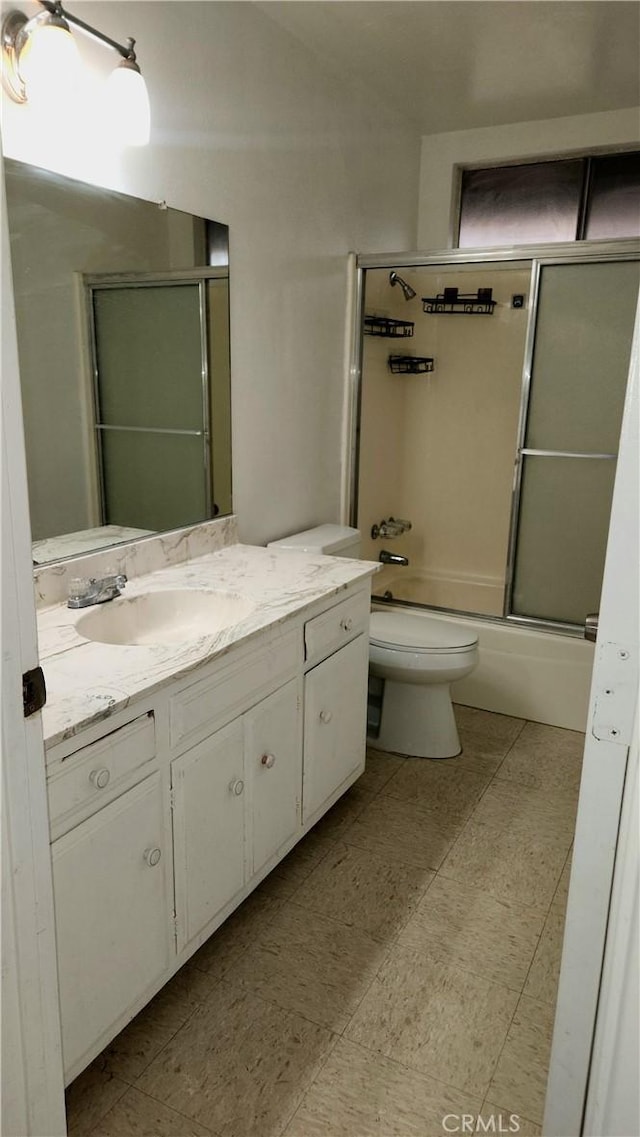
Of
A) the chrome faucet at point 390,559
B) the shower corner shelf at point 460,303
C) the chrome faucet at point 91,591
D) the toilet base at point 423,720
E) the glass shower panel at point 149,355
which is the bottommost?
the toilet base at point 423,720

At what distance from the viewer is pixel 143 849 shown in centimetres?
146

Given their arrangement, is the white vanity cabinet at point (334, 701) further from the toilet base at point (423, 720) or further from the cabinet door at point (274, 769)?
the toilet base at point (423, 720)

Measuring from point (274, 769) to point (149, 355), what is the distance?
3.96ft

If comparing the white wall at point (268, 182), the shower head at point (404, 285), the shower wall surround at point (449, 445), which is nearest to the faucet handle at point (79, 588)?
the white wall at point (268, 182)

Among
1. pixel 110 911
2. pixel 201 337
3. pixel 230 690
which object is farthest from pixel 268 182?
pixel 110 911

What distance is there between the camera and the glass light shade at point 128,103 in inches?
68.9

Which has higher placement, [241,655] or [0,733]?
[0,733]

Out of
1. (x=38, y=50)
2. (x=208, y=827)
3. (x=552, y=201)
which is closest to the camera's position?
(x=38, y=50)

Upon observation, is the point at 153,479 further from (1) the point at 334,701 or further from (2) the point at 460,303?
(2) the point at 460,303

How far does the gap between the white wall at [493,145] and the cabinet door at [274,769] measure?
2.72 m

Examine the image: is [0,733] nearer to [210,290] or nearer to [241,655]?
[241,655]

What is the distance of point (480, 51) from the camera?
2627mm

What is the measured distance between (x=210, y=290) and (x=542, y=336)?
1415 millimetres

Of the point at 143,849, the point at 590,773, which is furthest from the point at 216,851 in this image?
the point at 590,773
